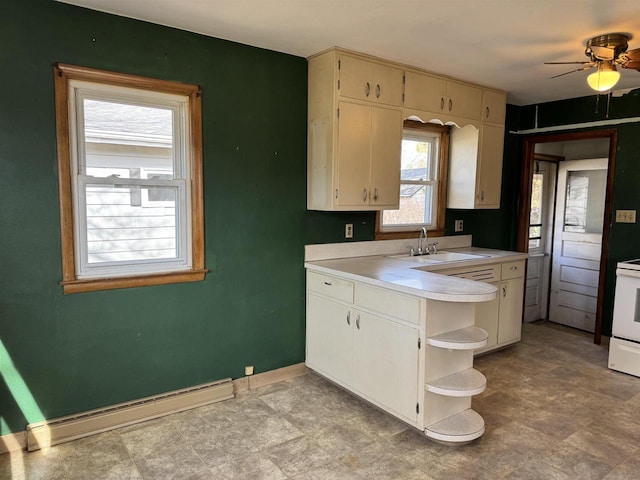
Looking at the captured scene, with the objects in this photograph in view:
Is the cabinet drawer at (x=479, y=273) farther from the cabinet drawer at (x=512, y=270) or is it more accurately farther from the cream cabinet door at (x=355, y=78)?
the cream cabinet door at (x=355, y=78)

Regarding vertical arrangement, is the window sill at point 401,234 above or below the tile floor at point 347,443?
above

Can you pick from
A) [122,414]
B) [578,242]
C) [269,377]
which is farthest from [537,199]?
[122,414]

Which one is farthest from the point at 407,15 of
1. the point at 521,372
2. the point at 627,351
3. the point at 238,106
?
the point at 627,351

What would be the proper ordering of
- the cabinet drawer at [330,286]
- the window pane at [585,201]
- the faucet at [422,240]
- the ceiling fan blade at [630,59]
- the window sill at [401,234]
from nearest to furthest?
the ceiling fan blade at [630,59], the cabinet drawer at [330,286], the window sill at [401,234], the faucet at [422,240], the window pane at [585,201]

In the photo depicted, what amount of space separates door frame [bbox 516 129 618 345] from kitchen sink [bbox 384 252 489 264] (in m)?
1.33

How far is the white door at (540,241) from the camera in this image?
208 inches

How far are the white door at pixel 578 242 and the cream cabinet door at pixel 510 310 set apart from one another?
1.45 metres

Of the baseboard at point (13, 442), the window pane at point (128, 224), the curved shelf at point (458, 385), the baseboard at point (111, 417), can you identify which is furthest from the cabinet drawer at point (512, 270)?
the baseboard at point (13, 442)

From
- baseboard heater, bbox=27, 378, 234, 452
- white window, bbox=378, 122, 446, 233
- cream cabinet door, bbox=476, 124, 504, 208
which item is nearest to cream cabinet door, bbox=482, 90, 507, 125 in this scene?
cream cabinet door, bbox=476, 124, 504, 208

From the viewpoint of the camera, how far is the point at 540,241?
540 cm

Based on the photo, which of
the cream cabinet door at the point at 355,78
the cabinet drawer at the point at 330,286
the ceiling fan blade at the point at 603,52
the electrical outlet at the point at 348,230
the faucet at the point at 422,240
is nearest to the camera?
the ceiling fan blade at the point at 603,52

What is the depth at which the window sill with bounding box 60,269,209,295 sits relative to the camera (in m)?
2.56

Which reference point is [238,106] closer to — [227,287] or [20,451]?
[227,287]

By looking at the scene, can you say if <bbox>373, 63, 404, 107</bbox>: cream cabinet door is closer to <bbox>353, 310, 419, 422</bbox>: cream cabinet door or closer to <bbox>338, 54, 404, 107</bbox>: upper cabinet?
<bbox>338, 54, 404, 107</bbox>: upper cabinet
